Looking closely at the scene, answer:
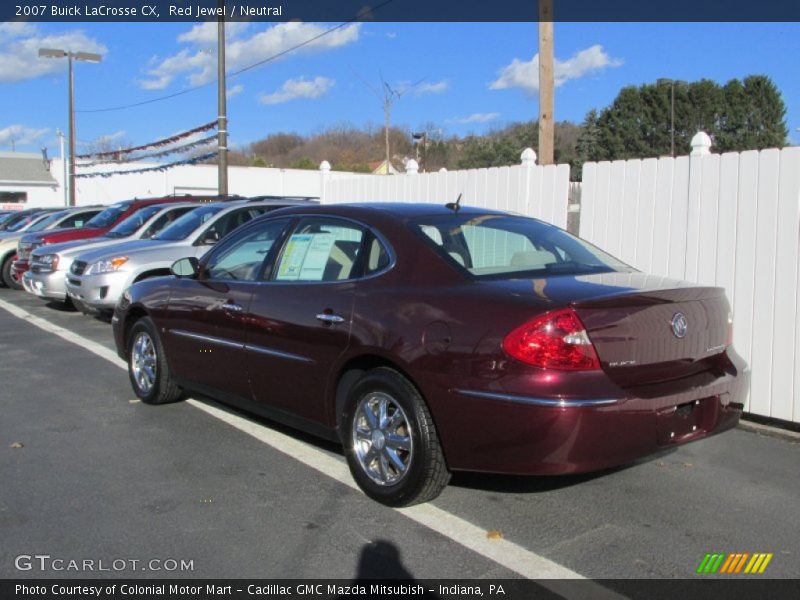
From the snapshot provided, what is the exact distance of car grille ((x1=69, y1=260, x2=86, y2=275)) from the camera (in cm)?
1005

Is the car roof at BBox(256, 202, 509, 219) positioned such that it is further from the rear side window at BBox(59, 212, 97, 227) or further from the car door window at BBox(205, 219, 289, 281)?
the rear side window at BBox(59, 212, 97, 227)

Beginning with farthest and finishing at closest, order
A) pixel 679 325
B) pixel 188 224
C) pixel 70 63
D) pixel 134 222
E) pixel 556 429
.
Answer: pixel 70 63, pixel 134 222, pixel 188 224, pixel 679 325, pixel 556 429

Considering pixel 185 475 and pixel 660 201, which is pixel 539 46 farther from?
pixel 185 475

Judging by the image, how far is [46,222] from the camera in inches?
676

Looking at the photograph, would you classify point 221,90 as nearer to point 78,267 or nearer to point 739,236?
point 78,267

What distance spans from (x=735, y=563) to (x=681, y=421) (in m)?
0.68

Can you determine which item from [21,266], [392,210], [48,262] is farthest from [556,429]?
[21,266]

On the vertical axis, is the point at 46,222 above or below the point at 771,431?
above

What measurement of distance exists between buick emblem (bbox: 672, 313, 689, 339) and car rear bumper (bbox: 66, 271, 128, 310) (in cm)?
744

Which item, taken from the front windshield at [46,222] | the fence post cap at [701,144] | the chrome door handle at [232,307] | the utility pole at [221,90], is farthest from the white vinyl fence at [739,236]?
the front windshield at [46,222]

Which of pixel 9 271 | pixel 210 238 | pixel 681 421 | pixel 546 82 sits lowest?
pixel 681 421

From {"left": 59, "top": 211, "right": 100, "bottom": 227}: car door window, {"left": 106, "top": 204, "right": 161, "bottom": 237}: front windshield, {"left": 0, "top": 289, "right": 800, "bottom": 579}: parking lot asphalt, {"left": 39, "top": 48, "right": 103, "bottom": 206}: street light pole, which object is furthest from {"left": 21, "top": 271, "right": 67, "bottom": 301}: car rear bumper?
{"left": 39, "top": 48, "right": 103, "bottom": 206}: street light pole

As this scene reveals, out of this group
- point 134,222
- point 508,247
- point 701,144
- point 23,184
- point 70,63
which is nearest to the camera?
point 508,247

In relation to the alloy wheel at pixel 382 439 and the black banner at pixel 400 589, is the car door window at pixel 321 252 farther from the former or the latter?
the black banner at pixel 400 589
